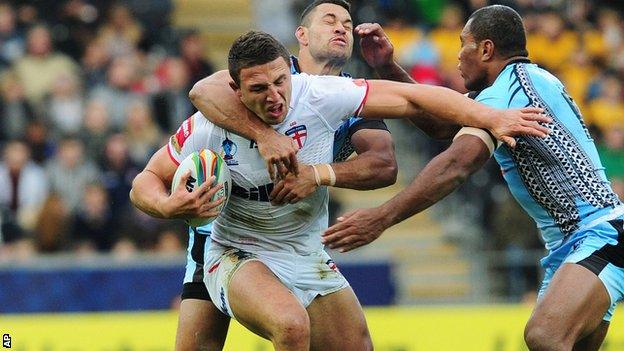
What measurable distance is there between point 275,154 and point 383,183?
30.1 inches

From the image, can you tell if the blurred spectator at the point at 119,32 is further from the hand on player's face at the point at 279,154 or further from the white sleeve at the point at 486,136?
the white sleeve at the point at 486,136

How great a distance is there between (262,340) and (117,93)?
211 inches

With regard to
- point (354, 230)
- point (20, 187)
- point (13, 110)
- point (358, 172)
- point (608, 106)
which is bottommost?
point (20, 187)

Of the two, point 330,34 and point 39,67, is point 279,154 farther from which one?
point 39,67

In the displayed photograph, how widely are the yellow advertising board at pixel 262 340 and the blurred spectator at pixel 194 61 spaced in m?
5.30

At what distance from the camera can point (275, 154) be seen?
7312mm

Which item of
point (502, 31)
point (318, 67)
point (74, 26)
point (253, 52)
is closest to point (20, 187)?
point (74, 26)

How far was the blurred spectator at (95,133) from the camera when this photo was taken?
1473 centimetres

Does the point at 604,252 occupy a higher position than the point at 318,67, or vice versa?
the point at 318,67

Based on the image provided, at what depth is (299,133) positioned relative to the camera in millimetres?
7629

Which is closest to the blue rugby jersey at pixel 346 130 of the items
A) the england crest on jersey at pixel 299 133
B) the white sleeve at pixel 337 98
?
the white sleeve at pixel 337 98

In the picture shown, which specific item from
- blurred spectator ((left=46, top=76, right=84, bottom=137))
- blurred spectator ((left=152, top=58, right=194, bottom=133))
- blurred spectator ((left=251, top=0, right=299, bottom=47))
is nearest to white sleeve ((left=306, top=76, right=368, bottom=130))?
blurred spectator ((left=46, top=76, right=84, bottom=137))

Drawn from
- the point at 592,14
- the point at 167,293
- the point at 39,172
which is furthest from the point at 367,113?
the point at 592,14

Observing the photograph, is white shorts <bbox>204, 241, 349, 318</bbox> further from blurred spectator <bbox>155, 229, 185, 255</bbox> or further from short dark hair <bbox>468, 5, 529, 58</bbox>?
blurred spectator <bbox>155, 229, 185, 255</bbox>
